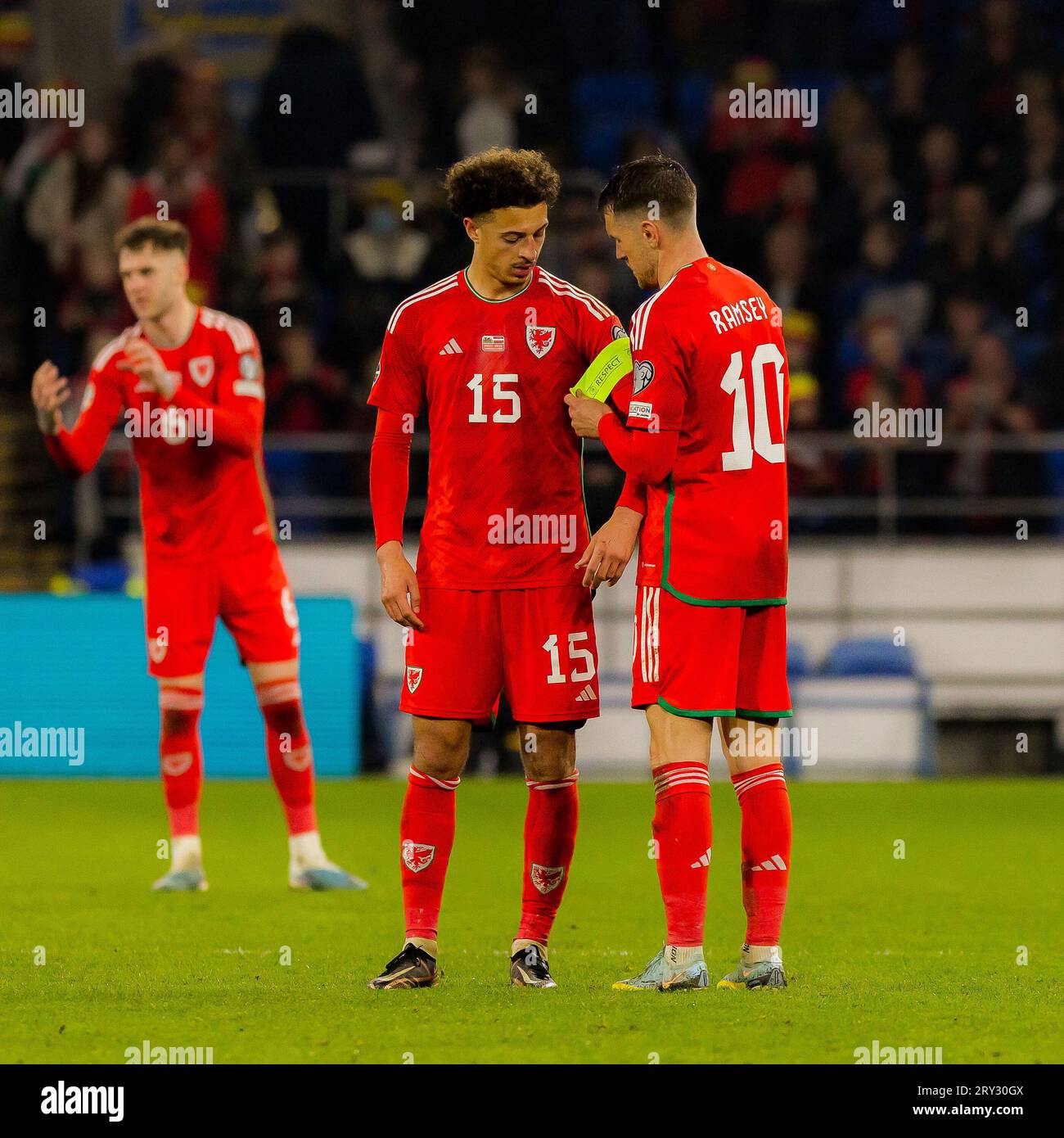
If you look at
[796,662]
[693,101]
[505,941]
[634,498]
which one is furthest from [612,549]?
[693,101]

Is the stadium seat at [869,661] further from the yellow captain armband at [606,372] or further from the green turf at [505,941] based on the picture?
the yellow captain armband at [606,372]

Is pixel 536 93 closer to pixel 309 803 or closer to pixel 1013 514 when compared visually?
pixel 1013 514

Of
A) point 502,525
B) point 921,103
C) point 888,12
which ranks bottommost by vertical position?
point 502,525

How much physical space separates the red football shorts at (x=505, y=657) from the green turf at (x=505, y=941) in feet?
2.57

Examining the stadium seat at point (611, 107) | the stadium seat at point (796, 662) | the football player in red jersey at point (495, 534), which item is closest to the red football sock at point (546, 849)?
the football player in red jersey at point (495, 534)

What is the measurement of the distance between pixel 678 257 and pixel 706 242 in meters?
10.5

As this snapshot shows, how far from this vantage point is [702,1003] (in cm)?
523

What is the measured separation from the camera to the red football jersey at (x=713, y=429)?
5434 millimetres

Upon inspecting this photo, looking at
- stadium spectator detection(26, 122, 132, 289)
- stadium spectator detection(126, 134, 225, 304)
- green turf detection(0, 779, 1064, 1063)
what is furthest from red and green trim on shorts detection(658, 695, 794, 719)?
stadium spectator detection(26, 122, 132, 289)

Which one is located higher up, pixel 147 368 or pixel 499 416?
pixel 147 368

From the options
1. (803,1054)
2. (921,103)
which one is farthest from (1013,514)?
(803,1054)

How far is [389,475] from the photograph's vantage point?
583cm

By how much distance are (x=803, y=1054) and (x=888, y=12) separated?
15579mm

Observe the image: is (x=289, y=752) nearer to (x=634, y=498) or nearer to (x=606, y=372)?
(x=634, y=498)
